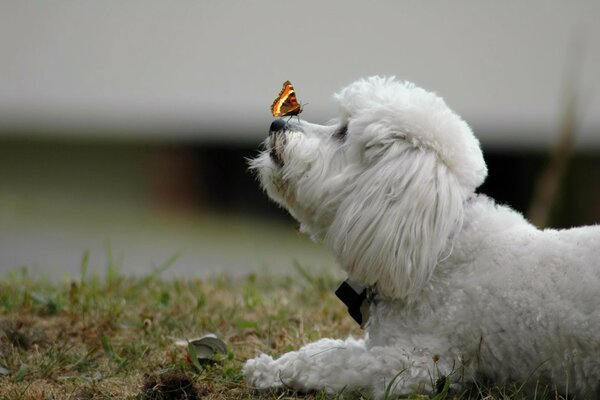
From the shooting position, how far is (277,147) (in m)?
3.27

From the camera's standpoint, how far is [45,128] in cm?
1038

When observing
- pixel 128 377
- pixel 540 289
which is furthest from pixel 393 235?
pixel 128 377

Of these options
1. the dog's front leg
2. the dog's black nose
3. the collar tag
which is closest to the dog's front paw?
the dog's front leg

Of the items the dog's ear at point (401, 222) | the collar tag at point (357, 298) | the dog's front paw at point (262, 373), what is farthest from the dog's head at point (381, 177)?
the dog's front paw at point (262, 373)

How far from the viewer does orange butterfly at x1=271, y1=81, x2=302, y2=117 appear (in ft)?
11.3

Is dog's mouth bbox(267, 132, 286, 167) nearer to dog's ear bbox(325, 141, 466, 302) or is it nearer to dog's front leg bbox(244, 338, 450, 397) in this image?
dog's ear bbox(325, 141, 466, 302)

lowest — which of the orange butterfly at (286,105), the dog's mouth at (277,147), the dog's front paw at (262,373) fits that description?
the dog's front paw at (262,373)

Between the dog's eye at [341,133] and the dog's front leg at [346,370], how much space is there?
694 mm

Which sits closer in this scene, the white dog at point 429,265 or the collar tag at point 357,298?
the white dog at point 429,265

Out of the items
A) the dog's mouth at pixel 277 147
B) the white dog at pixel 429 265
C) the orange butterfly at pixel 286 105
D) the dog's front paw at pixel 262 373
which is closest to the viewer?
the white dog at pixel 429 265

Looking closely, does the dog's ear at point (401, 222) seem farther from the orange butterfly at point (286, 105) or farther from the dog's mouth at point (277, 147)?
the orange butterfly at point (286, 105)

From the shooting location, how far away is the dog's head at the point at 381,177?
9.78ft

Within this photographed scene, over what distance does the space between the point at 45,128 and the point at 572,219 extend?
546 centimetres

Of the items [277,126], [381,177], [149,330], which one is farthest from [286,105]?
[149,330]
